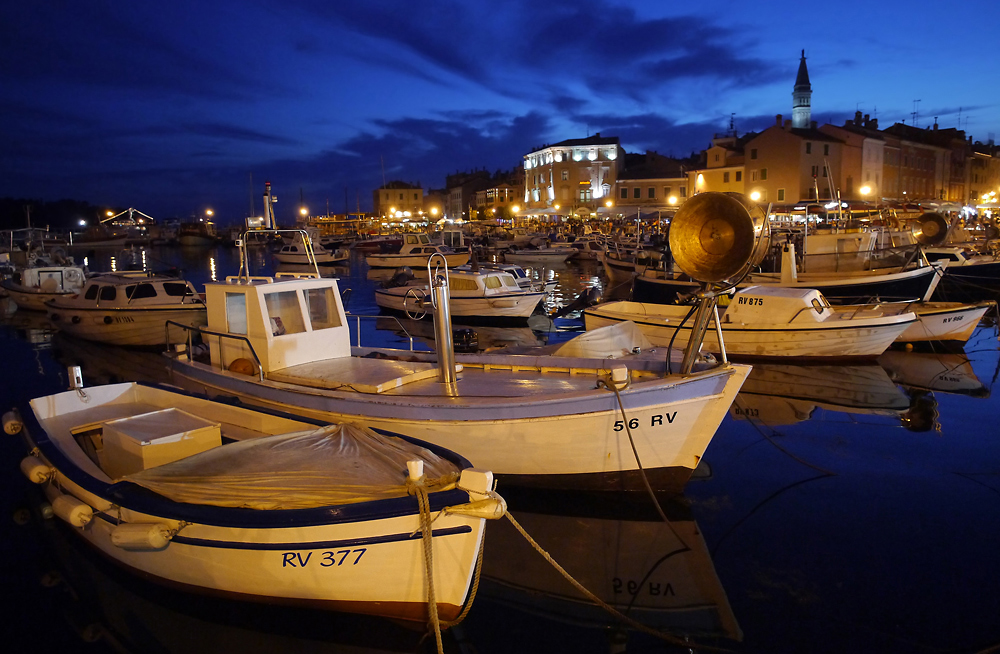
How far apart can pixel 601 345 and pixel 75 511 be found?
670 cm

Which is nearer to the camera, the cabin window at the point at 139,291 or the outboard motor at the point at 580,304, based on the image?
the cabin window at the point at 139,291

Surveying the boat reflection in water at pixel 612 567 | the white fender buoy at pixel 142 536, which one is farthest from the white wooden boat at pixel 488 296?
the white fender buoy at pixel 142 536

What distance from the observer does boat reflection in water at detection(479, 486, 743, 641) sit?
5668 mm

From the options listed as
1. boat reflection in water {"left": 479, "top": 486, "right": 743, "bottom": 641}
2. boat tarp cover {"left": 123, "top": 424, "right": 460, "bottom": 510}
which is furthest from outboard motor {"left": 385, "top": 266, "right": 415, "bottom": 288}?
boat tarp cover {"left": 123, "top": 424, "right": 460, "bottom": 510}

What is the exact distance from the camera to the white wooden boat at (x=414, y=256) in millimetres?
44188

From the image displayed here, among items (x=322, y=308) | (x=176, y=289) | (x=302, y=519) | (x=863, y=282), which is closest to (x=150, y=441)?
(x=302, y=519)

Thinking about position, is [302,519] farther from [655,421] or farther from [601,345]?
[601,345]

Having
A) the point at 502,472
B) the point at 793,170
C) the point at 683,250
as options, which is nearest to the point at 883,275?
the point at 683,250

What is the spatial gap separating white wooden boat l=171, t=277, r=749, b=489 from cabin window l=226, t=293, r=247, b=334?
15 millimetres

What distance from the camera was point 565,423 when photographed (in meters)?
7.14

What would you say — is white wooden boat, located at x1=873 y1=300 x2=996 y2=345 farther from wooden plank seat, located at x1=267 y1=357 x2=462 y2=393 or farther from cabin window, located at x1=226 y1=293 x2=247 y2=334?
cabin window, located at x1=226 y1=293 x2=247 y2=334

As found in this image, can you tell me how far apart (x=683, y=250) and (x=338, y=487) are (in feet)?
15.5

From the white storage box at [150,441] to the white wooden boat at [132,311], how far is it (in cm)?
1209

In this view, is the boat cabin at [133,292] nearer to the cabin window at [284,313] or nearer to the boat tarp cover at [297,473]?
the cabin window at [284,313]
